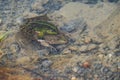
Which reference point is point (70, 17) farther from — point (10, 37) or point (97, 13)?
point (10, 37)

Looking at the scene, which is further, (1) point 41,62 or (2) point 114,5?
(2) point 114,5

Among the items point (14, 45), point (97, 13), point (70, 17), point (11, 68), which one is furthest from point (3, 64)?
point (97, 13)

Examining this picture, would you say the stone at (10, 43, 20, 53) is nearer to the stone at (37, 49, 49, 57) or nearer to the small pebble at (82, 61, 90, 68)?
the stone at (37, 49, 49, 57)

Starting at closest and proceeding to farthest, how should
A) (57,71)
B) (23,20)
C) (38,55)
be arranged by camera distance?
→ (57,71)
(38,55)
(23,20)

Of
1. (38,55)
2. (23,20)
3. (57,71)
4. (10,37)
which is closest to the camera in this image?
(57,71)

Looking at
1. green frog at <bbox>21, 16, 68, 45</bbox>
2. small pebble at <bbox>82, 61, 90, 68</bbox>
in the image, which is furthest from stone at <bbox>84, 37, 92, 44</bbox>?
small pebble at <bbox>82, 61, 90, 68</bbox>

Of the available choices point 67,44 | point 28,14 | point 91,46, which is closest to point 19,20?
point 28,14

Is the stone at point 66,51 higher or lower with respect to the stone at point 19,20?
lower

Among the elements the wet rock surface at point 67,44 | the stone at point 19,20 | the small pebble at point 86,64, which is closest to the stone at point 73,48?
the wet rock surface at point 67,44

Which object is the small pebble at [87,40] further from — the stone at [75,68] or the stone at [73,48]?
the stone at [75,68]
